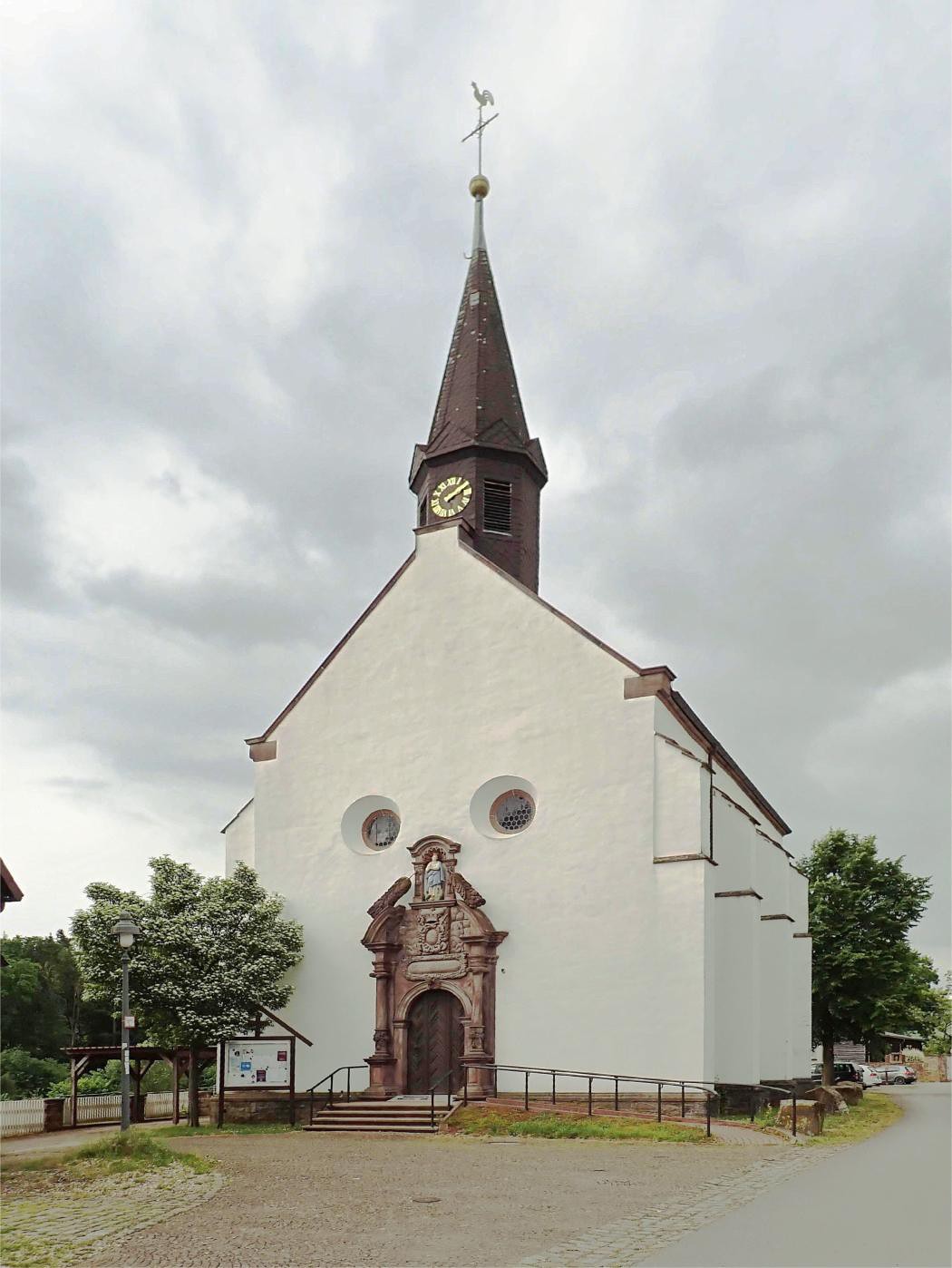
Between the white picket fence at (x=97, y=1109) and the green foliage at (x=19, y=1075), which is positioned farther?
the white picket fence at (x=97, y=1109)

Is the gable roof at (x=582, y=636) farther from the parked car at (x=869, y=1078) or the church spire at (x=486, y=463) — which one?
the parked car at (x=869, y=1078)

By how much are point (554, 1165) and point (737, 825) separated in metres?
13.9

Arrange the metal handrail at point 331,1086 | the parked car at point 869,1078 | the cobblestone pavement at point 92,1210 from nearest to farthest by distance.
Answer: the cobblestone pavement at point 92,1210 < the metal handrail at point 331,1086 < the parked car at point 869,1078

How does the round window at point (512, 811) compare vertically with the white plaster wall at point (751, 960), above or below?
above

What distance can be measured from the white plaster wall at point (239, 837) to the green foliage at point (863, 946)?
21578mm

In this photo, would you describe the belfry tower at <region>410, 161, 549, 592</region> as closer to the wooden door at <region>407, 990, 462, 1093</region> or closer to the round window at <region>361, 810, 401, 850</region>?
the round window at <region>361, 810, 401, 850</region>

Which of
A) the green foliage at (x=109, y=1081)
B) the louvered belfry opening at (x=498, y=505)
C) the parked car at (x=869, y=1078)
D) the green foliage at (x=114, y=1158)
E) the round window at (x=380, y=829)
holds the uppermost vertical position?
the louvered belfry opening at (x=498, y=505)

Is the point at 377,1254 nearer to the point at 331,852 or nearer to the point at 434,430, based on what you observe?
the point at 331,852

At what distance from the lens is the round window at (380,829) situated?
30281 millimetres

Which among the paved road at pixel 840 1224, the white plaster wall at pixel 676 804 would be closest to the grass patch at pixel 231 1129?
the white plaster wall at pixel 676 804

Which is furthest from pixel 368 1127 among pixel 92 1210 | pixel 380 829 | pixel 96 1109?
pixel 92 1210

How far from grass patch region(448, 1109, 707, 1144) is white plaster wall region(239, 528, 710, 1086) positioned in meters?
2.83

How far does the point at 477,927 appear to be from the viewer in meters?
27.7

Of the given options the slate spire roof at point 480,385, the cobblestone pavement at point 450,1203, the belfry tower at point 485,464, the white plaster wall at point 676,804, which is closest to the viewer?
the cobblestone pavement at point 450,1203
